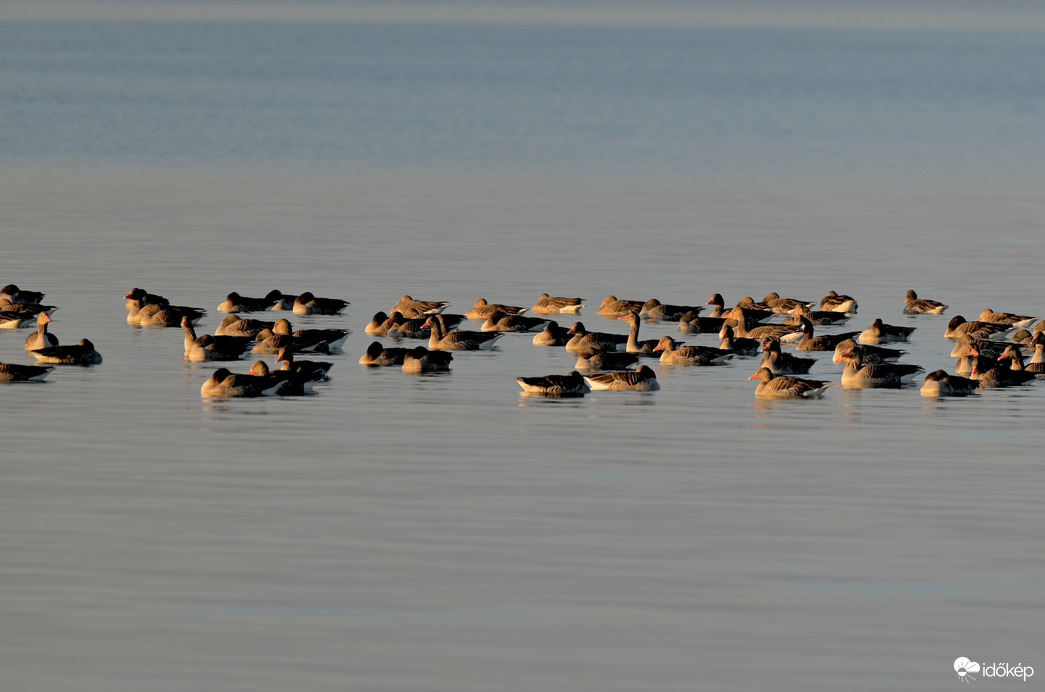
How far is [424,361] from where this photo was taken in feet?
93.0

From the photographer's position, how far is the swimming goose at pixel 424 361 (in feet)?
92.8

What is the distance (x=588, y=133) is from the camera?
97062 millimetres

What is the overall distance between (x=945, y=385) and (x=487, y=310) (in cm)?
947

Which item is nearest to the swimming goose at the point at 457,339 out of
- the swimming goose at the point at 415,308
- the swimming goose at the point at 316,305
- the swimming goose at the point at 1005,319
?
the swimming goose at the point at 415,308

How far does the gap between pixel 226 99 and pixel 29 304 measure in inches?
3517

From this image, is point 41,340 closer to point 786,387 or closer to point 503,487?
point 786,387

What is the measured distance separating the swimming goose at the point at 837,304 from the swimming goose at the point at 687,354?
20.0 ft

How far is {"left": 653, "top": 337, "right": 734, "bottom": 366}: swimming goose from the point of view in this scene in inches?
1163

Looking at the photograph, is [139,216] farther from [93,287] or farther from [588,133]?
[588,133]

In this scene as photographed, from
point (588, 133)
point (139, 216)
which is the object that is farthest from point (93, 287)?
point (588, 133)

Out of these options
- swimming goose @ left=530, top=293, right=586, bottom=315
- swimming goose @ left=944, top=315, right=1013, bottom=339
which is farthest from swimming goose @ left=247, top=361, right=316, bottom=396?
swimming goose @ left=944, top=315, right=1013, bottom=339

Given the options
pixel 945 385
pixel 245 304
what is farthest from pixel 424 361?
pixel 945 385

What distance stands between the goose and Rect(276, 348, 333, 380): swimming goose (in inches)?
143

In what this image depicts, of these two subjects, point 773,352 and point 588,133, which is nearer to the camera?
point 773,352
